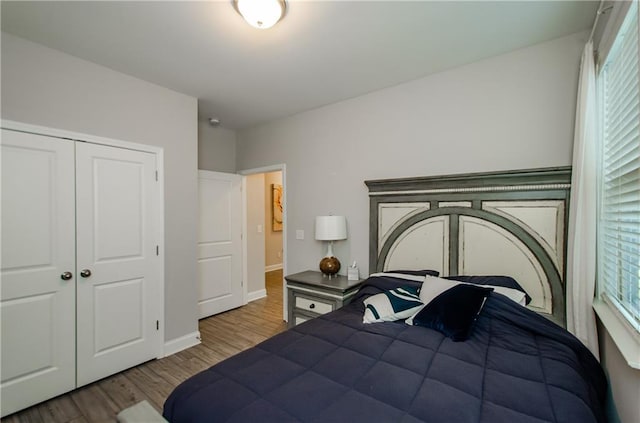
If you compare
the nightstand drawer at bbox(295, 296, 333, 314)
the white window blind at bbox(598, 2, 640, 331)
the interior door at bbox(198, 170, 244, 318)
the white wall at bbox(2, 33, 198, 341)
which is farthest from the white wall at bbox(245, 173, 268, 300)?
the white window blind at bbox(598, 2, 640, 331)

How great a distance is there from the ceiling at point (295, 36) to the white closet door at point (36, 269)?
0.85 metres

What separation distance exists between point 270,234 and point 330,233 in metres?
3.96

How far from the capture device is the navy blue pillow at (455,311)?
1.67 metres

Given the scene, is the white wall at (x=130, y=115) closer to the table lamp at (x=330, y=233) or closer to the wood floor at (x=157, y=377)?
the wood floor at (x=157, y=377)

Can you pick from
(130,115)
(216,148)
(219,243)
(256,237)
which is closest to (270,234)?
(256,237)

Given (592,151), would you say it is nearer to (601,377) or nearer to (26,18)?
(601,377)

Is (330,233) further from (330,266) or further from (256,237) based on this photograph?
(256,237)

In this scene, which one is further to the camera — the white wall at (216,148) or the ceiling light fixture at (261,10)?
the white wall at (216,148)

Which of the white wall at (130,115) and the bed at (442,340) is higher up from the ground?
the white wall at (130,115)

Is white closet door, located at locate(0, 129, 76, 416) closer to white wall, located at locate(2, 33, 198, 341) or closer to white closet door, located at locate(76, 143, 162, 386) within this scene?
white closet door, located at locate(76, 143, 162, 386)

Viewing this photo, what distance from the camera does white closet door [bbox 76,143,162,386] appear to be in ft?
7.66

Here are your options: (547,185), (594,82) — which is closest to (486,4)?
(594,82)

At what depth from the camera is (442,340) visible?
64.1 inches

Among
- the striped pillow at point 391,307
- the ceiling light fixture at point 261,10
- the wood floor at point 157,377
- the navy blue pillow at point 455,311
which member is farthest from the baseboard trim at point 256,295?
the ceiling light fixture at point 261,10
